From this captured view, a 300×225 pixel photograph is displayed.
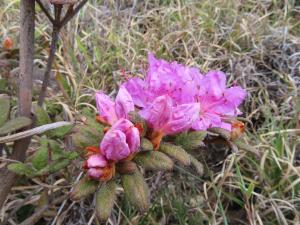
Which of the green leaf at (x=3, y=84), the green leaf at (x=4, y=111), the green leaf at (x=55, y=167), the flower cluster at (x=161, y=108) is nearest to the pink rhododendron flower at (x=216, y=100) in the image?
the flower cluster at (x=161, y=108)

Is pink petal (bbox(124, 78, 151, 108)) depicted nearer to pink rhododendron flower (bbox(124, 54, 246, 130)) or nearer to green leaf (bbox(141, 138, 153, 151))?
pink rhododendron flower (bbox(124, 54, 246, 130))

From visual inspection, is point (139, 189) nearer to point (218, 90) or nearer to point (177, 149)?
point (177, 149)

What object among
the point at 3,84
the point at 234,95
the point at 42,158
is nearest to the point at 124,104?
the point at 234,95

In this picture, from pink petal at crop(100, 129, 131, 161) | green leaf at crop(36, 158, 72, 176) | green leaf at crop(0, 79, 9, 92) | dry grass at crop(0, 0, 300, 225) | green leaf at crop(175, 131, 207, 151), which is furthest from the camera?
dry grass at crop(0, 0, 300, 225)

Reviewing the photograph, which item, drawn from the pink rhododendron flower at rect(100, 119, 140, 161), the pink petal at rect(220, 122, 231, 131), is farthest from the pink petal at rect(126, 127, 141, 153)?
the pink petal at rect(220, 122, 231, 131)

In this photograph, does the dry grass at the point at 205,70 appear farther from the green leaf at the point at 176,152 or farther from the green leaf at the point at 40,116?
the green leaf at the point at 176,152

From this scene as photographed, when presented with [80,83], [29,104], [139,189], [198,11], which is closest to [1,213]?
[29,104]

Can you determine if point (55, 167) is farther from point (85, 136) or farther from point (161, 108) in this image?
point (161, 108)
